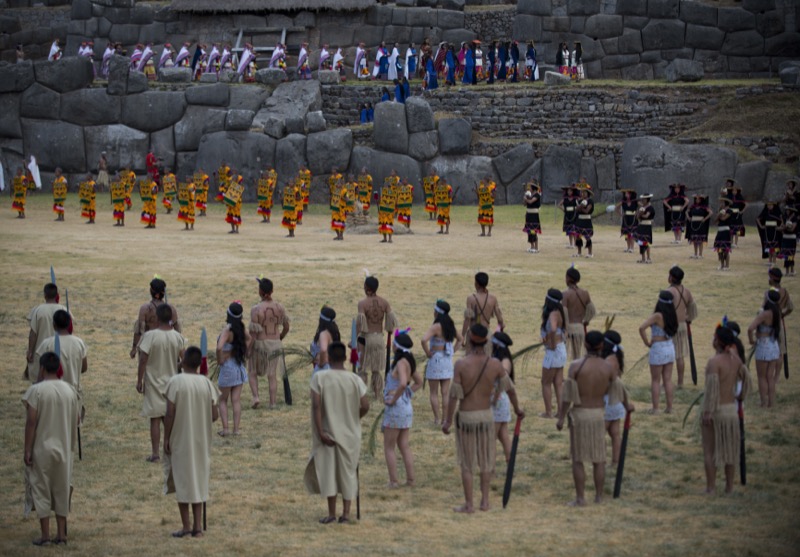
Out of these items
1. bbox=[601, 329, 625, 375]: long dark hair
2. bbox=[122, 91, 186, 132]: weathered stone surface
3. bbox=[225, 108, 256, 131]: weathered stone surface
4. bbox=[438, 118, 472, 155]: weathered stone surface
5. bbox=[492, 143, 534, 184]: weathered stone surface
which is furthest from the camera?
bbox=[122, 91, 186, 132]: weathered stone surface

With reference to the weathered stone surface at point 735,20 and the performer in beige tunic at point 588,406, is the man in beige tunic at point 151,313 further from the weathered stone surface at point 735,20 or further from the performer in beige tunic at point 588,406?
the weathered stone surface at point 735,20

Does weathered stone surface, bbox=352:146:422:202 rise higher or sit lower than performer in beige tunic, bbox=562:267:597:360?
higher

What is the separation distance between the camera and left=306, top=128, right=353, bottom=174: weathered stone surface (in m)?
40.5

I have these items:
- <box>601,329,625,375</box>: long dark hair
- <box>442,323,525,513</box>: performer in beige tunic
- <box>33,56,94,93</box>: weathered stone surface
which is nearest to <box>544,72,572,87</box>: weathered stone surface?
<box>33,56,94,93</box>: weathered stone surface

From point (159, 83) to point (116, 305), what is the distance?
25.0 meters

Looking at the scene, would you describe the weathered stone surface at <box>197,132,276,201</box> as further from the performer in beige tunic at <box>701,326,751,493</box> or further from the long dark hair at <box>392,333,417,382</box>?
the performer in beige tunic at <box>701,326,751,493</box>

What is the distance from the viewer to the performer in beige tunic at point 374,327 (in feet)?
48.7

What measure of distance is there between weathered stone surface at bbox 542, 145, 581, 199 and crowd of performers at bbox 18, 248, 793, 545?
2499 cm

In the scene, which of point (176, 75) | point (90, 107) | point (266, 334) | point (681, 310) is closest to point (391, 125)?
point (176, 75)

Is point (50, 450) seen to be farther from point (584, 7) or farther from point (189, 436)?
point (584, 7)

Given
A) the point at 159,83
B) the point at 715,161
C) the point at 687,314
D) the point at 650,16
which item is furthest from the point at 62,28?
the point at 687,314

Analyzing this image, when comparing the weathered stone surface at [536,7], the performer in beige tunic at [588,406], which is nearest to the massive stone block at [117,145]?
the weathered stone surface at [536,7]

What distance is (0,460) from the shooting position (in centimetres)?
1299

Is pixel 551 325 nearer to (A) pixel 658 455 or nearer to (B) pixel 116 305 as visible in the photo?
(A) pixel 658 455
